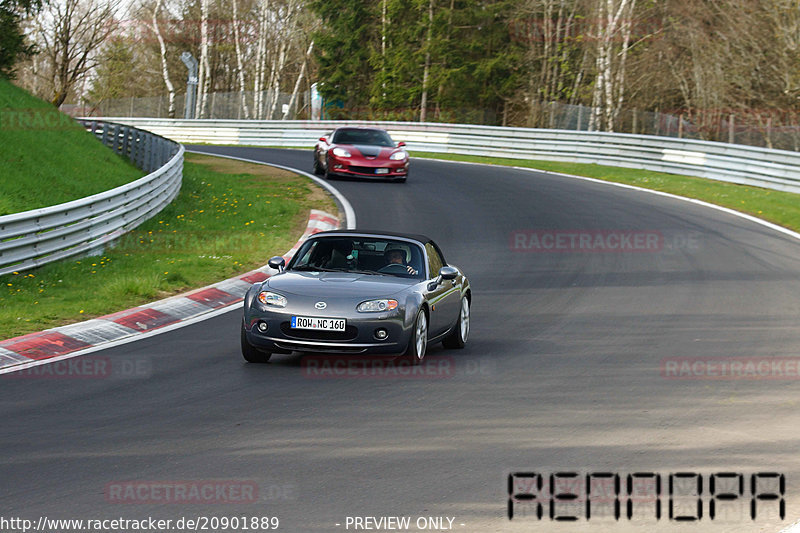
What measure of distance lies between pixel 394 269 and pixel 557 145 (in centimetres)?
2711

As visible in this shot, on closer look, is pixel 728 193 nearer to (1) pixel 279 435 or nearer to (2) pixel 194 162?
(2) pixel 194 162

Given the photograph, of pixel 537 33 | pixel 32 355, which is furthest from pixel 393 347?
pixel 537 33

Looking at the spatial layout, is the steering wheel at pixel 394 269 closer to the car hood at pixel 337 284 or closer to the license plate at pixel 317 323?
the car hood at pixel 337 284

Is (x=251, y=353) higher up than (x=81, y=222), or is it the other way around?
(x=81, y=222)

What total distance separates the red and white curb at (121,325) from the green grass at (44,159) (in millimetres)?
6005

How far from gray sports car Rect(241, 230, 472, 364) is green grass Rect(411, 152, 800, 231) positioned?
1342 cm

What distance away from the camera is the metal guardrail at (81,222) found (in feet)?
49.4

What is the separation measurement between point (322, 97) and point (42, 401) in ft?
210

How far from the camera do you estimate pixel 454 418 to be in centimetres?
821

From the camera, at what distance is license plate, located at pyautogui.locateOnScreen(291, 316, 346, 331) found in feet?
32.7

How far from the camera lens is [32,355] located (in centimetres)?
1054

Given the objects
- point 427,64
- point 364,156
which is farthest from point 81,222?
point 427,64
